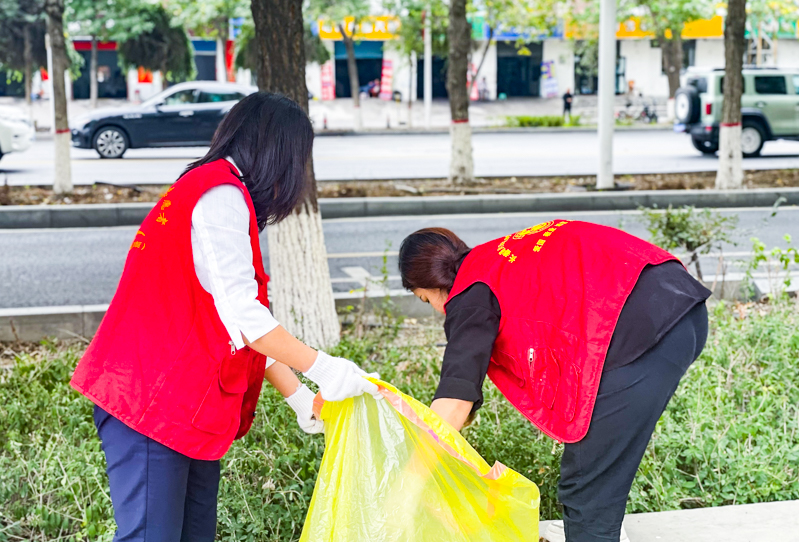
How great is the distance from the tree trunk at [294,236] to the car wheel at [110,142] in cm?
1325

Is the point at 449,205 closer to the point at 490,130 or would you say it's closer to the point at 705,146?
the point at 705,146

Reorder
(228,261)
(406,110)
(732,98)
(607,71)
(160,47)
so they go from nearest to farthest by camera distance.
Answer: (228,261), (607,71), (732,98), (160,47), (406,110)

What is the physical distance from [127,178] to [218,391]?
12.5 meters

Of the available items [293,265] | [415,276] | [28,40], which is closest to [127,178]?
[293,265]

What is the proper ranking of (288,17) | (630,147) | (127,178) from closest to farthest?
(288,17), (127,178), (630,147)

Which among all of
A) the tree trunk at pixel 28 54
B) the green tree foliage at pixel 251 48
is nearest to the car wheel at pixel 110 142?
the green tree foliage at pixel 251 48

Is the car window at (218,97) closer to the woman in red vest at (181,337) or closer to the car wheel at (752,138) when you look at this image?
the car wheel at (752,138)

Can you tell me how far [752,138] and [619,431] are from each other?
17469 millimetres

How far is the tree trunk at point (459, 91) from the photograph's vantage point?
40.3 ft

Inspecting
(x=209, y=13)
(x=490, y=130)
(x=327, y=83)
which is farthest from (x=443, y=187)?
(x=327, y=83)

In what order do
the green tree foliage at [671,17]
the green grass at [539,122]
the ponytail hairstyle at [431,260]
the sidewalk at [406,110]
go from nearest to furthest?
the ponytail hairstyle at [431,260], the green grass at [539,122], the green tree foliage at [671,17], the sidewalk at [406,110]

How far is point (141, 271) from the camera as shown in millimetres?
1930

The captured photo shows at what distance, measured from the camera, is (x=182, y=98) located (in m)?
17.8

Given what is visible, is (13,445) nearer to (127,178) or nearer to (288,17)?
(288,17)
